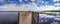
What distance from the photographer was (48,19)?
5.34 ft

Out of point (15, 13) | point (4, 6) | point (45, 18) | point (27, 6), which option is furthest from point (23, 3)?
point (45, 18)

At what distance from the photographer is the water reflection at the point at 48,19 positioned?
1614mm

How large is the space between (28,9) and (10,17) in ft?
0.97

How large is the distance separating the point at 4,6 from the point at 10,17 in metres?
0.19

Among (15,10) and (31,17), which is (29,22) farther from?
(15,10)

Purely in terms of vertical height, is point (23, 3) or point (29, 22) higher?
point (23, 3)

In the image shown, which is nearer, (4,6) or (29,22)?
(29,22)

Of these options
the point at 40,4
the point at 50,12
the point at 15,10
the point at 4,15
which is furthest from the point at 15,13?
the point at 50,12

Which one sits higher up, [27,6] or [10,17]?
[27,6]

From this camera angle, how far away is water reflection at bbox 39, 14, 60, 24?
1.61 meters

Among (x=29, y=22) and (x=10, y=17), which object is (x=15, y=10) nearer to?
(x=10, y=17)

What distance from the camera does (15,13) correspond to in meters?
Answer: 1.66

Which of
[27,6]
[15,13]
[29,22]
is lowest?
[29,22]

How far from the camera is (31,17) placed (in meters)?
1.59
